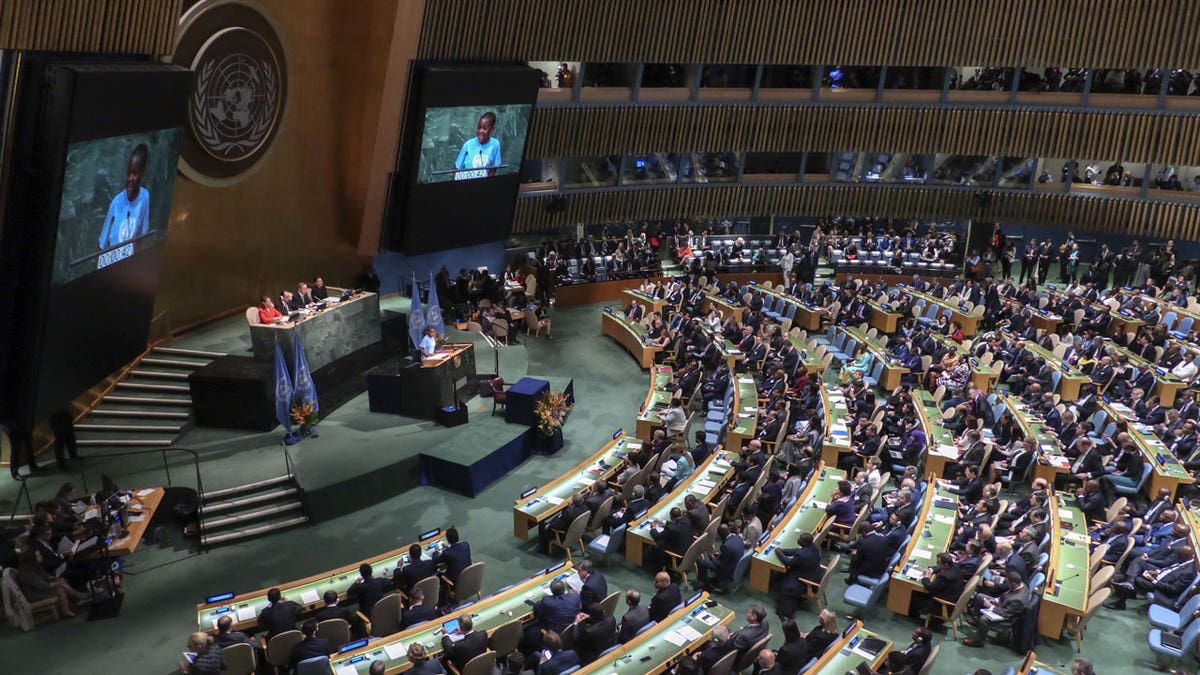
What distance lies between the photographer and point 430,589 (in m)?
10.5

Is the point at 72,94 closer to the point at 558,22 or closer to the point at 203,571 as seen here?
the point at 203,571

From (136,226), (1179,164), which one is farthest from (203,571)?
(1179,164)

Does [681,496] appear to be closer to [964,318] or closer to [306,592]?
[306,592]

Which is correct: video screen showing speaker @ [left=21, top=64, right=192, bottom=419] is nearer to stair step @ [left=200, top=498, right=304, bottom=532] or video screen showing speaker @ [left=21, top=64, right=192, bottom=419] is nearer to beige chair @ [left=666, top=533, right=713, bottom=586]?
stair step @ [left=200, top=498, right=304, bottom=532]

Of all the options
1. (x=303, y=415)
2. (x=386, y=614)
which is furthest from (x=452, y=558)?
(x=303, y=415)

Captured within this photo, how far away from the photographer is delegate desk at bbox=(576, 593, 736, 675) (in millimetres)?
9023

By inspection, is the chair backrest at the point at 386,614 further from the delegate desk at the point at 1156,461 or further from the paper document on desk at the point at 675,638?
the delegate desk at the point at 1156,461

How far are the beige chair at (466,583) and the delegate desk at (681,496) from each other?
221 centimetres

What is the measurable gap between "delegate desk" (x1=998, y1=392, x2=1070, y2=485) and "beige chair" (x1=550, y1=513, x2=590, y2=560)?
6.57 metres

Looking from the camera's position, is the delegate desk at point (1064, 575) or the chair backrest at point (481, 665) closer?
the chair backrest at point (481, 665)

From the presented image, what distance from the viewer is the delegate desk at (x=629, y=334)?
20.5 meters

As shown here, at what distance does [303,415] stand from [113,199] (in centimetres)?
424

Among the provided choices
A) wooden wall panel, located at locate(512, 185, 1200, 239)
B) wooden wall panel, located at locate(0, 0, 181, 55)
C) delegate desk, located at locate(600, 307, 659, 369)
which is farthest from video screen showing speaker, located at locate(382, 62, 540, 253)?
wooden wall panel, located at locate(0, 0, 181, 55)

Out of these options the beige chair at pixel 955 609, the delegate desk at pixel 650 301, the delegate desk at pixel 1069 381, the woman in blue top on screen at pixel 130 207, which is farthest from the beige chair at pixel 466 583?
the delegate desk at pixel 650 301
